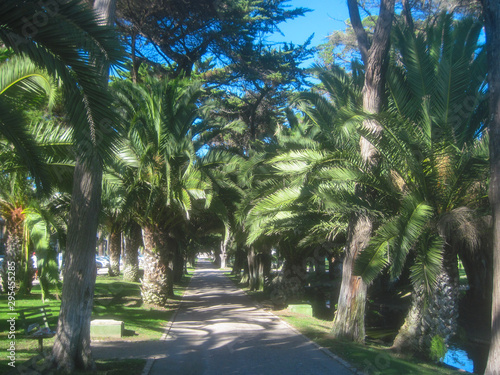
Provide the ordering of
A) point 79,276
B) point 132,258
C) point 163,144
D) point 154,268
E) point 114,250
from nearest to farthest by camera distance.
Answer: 1. point 79,276
2. point 163,144
3. point 154,268
4. point 132,258
5. point 114,250

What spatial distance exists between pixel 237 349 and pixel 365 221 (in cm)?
389

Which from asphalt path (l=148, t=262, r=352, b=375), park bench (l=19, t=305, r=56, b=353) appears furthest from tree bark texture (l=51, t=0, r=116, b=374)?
asphalt path (l=148, t=262, r=352, b=375)

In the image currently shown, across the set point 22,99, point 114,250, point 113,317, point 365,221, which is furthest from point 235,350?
point 114,250

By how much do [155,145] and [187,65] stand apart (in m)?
6.49

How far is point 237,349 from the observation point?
29.9 feet

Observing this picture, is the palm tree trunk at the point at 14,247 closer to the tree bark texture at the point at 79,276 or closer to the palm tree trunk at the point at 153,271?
the palm tree trunk at the point at 153,271

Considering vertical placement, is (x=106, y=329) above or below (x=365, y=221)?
below

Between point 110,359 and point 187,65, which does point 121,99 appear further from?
point 110,359

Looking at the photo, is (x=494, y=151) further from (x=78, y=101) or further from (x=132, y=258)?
(x=132, y=258)

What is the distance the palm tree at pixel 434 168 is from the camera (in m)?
8.11

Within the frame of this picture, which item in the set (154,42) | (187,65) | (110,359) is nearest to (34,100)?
(110,359)

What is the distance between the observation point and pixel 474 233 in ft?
26.5

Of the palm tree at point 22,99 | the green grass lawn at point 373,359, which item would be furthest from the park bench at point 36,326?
the green grass lawn at point 373,359

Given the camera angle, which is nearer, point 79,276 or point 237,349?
point 79,276
